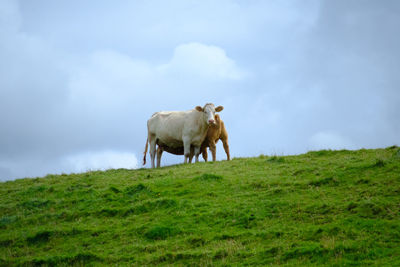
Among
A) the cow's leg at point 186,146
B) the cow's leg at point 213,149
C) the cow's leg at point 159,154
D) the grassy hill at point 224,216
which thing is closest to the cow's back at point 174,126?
the cow's leg at point 186,146

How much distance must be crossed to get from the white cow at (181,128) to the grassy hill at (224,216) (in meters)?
4.14

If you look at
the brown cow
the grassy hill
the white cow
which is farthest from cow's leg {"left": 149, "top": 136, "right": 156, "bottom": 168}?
the grassy hill

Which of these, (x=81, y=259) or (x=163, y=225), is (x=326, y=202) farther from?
(x=81, y=259)

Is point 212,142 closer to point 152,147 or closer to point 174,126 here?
point 174,126

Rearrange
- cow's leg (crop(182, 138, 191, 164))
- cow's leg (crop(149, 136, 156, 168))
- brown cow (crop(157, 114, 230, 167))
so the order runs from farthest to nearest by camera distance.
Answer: cow's leg (crop(149, 136, 156, 168)) → brown cow (crop(157, 114, 230, 167)) → cow's leg (crop(182, 138, 191, 164))

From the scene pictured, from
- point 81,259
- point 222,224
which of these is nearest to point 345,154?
point 222,224

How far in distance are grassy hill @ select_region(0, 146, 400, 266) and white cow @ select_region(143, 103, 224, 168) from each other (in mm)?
4143

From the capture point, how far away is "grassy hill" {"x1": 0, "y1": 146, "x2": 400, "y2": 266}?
11.9 m

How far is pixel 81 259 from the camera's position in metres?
13.4

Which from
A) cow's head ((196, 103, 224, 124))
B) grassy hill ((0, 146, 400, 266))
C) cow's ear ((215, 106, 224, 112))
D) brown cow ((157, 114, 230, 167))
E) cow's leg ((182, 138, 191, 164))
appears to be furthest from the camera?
cow's ear ((215, 106, 224, 112))

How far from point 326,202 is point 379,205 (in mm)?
1463

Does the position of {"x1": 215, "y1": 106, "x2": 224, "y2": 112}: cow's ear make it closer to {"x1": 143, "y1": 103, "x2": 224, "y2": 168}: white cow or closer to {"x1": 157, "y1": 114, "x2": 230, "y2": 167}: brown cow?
{"x1": 143, "y1": 103, "x2": 224, "y2": 168}: white cow

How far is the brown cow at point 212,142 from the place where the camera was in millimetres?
25125

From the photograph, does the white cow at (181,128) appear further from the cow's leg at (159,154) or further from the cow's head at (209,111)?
the cow's leg at (159,154)
